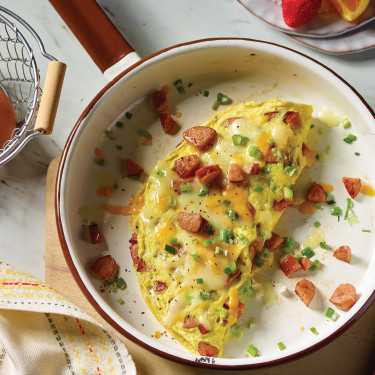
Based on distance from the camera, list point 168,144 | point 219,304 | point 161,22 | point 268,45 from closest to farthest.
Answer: point 219,304 → point 268,45 → point 168,144 → point 161,22

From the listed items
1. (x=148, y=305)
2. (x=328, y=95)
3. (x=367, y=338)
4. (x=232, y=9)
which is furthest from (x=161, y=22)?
(x=367, y=338)

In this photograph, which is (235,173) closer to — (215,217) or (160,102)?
(215,217)

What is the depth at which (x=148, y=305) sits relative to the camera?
2416mm

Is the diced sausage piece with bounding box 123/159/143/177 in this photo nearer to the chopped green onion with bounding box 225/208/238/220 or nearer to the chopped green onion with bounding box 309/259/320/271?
the chopped green onion with bounding box 225/208/238/220

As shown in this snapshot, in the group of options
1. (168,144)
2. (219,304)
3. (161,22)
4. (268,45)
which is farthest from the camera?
(161,22)

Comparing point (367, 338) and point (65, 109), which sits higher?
point (65, 109)

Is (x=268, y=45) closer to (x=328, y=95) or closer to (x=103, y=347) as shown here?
(x=328, y=95)

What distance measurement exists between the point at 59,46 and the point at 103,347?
55.7 inches

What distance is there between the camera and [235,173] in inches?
89.2

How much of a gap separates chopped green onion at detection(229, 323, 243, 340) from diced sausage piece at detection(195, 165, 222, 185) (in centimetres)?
61

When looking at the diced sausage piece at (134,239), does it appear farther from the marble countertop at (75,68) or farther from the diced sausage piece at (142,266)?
the marble countertop at (75,68)

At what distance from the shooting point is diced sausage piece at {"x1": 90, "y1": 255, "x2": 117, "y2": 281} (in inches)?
97.5

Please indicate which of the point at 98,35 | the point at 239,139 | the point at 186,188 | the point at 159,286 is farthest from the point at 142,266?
the point at 98,35

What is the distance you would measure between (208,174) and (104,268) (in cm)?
63
